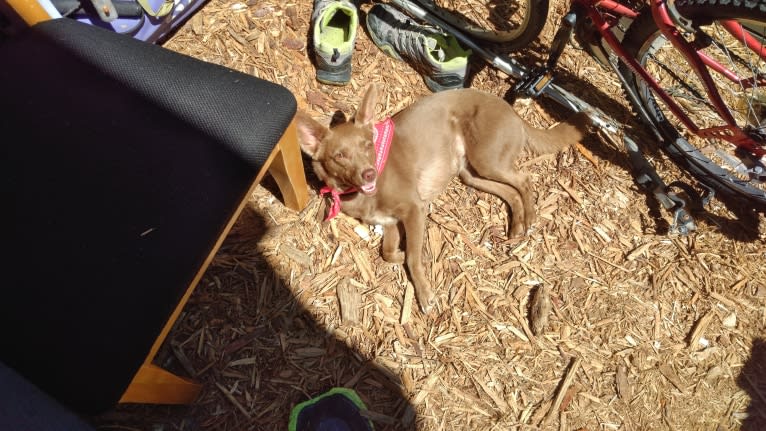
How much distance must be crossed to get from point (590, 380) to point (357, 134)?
2.11 meters

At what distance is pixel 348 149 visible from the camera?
115 inches

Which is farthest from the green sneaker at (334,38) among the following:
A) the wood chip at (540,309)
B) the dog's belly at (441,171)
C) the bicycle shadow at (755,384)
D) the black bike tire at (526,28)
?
the bicycle shadow at (755,384)

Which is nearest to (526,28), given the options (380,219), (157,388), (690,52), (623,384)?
(690,52)

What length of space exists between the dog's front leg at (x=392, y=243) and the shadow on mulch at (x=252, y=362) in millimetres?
648

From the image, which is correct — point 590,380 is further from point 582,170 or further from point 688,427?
point 582,170

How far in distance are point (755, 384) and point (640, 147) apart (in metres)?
1.79

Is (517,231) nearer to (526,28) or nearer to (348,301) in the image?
(348,301)

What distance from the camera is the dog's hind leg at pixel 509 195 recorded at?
3258mm

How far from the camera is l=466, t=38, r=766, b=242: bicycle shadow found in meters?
3.32

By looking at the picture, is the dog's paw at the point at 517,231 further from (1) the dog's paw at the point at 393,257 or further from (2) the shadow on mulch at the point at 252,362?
(2) the shadow on mulch at the point at 252,362

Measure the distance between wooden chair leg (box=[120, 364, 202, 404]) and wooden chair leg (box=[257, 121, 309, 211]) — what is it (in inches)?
42.4

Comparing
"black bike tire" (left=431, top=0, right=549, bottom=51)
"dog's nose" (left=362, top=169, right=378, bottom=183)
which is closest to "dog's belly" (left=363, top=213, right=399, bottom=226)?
"dog's nose" (left=362, top=169, right=378, bottom=183)

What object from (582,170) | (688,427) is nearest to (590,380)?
Answer: (688,427)

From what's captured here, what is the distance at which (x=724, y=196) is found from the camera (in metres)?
3.44
